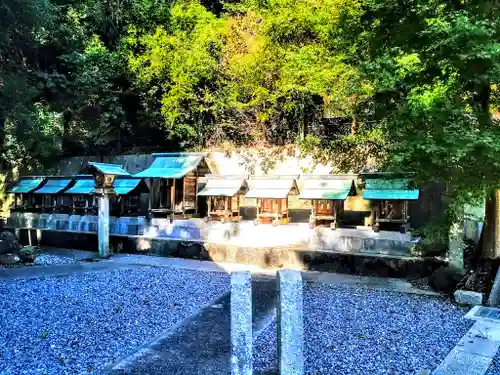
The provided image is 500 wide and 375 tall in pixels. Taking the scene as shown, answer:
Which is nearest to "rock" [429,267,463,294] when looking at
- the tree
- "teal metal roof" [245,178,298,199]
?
the tree

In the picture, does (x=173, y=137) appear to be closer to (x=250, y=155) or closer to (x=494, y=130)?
(x=250, y=155)

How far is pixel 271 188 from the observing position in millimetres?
10039

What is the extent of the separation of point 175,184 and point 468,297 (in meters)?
8.23

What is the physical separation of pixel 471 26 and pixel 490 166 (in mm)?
1916

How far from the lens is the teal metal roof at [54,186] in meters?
12.9

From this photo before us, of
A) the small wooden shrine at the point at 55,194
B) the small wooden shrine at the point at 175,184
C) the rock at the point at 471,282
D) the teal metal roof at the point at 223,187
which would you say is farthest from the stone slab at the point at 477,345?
the small wooden shrine at the point at 55,194

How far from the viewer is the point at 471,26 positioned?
15.9ft

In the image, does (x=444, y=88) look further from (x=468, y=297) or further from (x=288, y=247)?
(x=288, y=247)

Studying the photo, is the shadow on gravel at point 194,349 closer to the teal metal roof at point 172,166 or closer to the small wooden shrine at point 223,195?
the small wooden shrine at point 223,195

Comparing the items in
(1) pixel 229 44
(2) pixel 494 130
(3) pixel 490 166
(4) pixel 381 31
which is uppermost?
(1) pixel 229 44

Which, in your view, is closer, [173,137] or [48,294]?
[48,294]

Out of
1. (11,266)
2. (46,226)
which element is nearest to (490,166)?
(11,266)

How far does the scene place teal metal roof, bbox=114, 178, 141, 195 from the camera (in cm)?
1172

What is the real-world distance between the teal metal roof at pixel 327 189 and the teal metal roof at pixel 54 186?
8.59 meters
